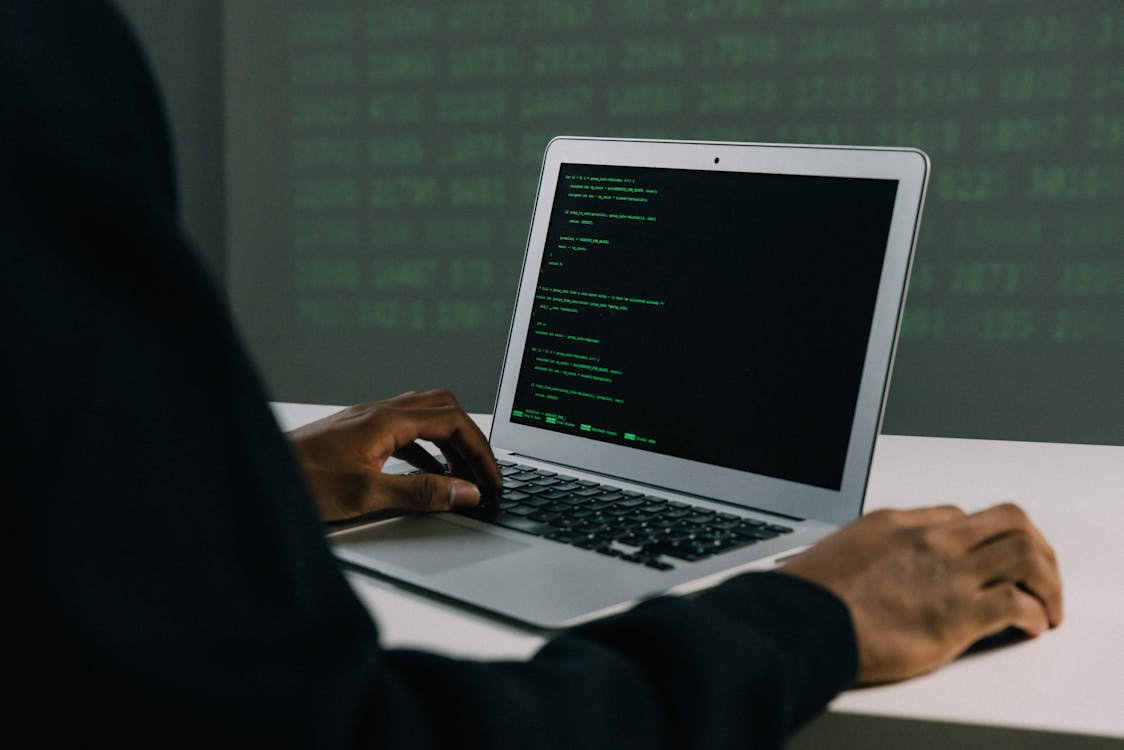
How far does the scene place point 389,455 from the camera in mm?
875

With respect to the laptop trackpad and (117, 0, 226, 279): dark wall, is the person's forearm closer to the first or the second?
the laptop trackpad

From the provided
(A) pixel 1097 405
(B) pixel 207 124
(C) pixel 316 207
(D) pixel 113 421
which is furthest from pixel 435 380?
(D) pixel 113 421

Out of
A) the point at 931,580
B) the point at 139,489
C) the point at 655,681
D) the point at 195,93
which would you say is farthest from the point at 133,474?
the point at 195,93

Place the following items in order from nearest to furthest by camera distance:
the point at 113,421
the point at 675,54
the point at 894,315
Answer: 1. the point at 113,421
2. the point at 894,315
3. the point at 675,54

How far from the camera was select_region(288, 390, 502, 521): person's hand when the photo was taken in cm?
82

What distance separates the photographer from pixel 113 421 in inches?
12.5

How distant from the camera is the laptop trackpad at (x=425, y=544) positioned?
2.36ft

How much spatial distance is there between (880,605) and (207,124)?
284cm

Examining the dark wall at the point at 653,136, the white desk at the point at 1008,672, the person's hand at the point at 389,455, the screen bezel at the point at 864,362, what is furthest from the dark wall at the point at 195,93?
the white desk at the point at 1008,672

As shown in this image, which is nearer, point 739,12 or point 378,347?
point 739,12

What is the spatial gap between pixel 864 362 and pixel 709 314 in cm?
14

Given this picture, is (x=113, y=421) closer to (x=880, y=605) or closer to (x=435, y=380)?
(x=880, y=605)

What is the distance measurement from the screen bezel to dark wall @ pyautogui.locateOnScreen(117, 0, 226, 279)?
2.12 m

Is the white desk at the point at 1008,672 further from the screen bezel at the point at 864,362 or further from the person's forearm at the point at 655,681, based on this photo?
the screen bezel at the point at 864,362
